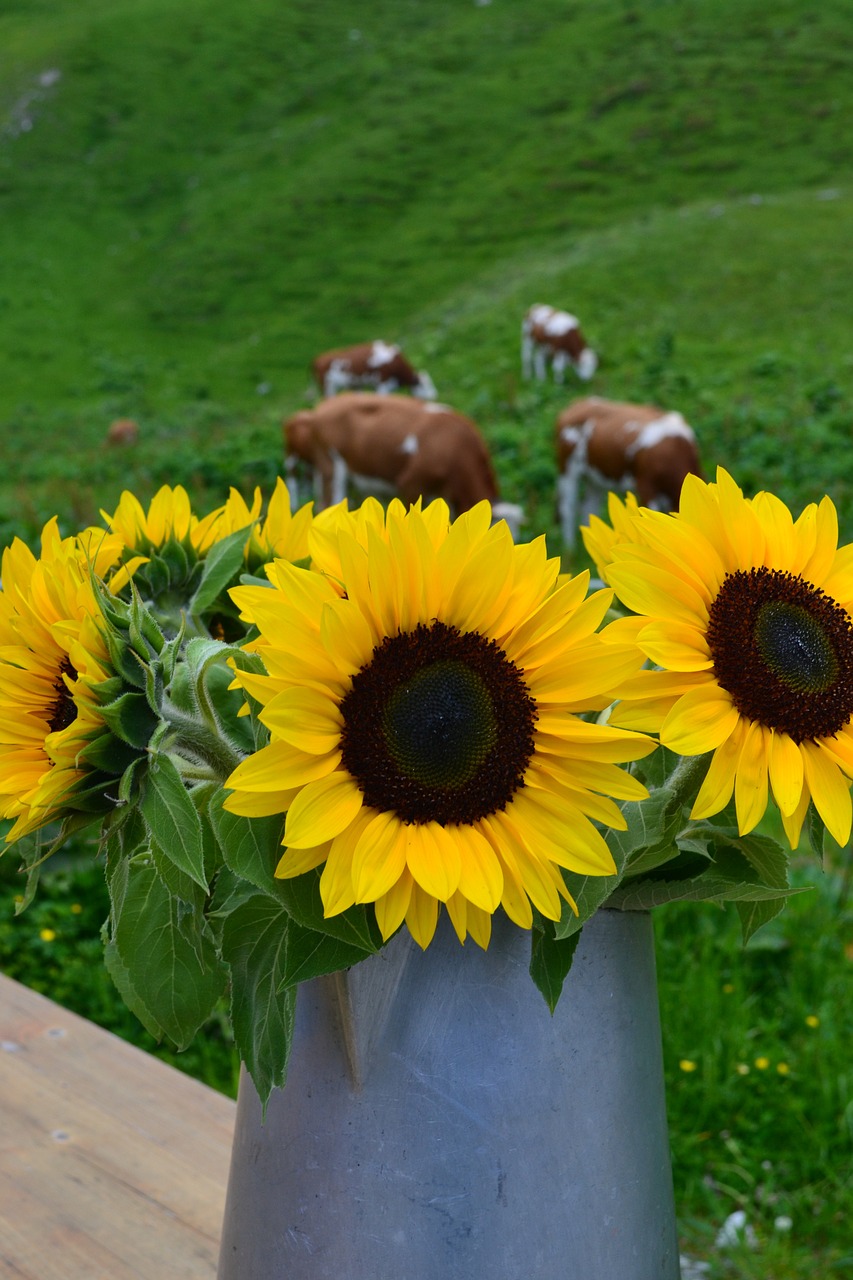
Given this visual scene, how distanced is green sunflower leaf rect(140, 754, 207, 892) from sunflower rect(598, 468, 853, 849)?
217mm

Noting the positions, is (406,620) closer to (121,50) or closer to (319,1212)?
(319,1212)

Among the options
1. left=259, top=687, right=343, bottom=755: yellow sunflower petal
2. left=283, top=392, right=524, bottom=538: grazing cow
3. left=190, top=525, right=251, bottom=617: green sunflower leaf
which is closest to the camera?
left=259, top=687, right=343, bottom=755: yellow sunflower petal

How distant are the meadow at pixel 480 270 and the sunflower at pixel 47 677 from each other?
1891 mm

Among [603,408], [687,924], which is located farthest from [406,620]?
[603,408]

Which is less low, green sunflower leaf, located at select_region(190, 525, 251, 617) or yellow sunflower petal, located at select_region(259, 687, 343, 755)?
yellow sunflower petal, located at select_region(259, 687, 343, 755)

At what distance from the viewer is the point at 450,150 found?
29250 mm

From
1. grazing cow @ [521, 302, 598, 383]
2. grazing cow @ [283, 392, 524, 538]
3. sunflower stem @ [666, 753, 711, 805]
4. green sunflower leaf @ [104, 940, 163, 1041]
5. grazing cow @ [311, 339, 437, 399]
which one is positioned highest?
sunflower stem @ [666, 753, 711, 805]

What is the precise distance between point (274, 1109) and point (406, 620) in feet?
1.11

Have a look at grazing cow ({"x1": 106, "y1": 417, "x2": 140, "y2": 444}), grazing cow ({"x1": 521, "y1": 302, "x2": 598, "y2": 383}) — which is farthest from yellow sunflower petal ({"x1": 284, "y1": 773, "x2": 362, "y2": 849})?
grazing cow ({"x1": 106, "y1": 417, "x2": 140, "y2": 444})

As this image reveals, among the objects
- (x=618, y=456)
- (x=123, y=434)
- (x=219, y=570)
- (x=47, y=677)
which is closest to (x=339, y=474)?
(x=618, y=456)

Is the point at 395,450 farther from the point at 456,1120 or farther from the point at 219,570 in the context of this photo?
the point at 456,1120

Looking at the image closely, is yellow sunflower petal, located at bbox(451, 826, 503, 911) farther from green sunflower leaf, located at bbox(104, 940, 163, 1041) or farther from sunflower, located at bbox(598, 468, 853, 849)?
green sunflower leaf, located at bbox(104, 940, 163, 1041)

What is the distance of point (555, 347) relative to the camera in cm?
1361

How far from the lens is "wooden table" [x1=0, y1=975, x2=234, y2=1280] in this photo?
1055mm
